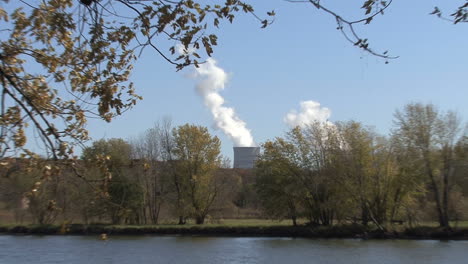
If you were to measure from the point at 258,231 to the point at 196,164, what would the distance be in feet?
32.8

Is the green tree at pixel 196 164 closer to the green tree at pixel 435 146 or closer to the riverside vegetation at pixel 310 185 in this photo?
the riverside vegetation at pixel 310 185

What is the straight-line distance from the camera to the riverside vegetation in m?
34.3

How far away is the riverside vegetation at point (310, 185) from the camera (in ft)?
113

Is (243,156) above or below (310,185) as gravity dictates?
above

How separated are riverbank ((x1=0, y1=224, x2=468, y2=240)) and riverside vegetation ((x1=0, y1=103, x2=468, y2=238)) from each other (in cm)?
9

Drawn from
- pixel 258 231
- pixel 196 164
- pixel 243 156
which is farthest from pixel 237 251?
pixel 243 156

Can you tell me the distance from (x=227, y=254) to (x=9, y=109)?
22.4m

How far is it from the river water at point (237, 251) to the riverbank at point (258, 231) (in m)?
1.79

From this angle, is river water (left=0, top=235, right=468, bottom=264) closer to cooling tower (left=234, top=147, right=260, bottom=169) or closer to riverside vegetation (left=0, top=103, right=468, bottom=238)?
riverside vegetation (left=0, top=103, right=468, bottom=238)

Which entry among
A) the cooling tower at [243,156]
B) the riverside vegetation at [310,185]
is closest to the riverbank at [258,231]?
the riverside vegetation at [310,185]

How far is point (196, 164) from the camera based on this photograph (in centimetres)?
4625

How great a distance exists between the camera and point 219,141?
46.8 metres

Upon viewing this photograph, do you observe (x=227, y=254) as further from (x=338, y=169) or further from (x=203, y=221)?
(x=203, y=221)

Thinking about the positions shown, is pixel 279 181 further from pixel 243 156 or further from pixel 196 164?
pixel 243 156
